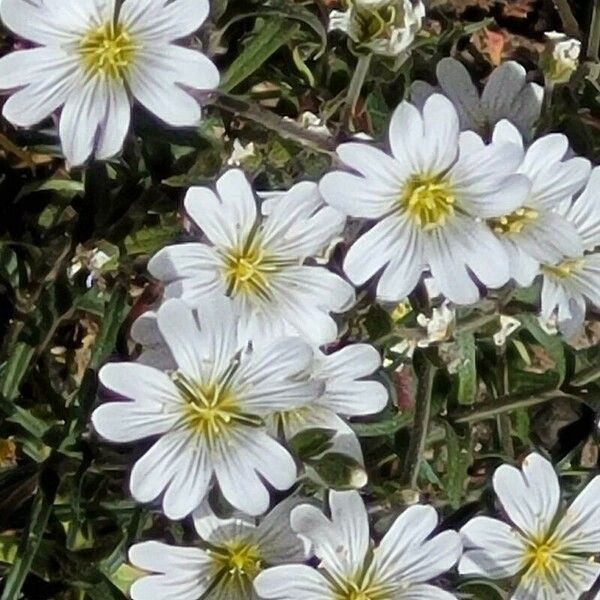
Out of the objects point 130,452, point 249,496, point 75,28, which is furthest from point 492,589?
point 75,28

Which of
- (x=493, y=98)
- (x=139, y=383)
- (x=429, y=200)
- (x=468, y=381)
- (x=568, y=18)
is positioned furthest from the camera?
(x=568, y=18)


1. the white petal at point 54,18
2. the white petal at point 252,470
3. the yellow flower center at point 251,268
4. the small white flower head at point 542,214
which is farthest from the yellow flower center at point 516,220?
the white petal at point 54,18

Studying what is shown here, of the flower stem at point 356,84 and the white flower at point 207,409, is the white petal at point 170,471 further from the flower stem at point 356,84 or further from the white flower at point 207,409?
the flower stem at point 356,84

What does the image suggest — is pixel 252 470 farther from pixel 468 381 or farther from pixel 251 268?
pixel 468 381

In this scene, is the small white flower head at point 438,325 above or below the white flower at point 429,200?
below

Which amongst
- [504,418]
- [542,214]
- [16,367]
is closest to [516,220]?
[542,214]

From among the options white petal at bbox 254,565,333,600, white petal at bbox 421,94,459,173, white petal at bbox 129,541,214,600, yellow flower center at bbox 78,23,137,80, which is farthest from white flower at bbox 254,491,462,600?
yellow flower center at bbox 78,23,137,80

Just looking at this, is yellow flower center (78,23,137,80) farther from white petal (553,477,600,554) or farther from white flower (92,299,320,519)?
white petal (553,477,600,554)
